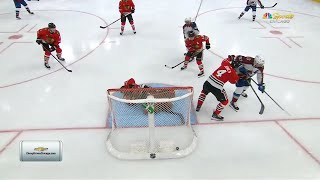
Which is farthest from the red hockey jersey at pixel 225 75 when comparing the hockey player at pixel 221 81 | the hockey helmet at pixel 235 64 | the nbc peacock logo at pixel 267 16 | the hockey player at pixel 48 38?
the nbc peacock logo at pixel 267 16

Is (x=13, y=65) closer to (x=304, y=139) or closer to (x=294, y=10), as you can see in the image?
(x=304, y=139)

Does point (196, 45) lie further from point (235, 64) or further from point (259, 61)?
point (259, 61)

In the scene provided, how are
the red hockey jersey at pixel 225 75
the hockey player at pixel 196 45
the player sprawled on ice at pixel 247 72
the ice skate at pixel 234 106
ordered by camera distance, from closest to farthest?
the red hockey jersey at pixel 225 75, the player sprawled on ice at pixel 247 72, the ice skate at pixel 234 106, the hockey player at pixel 196 45

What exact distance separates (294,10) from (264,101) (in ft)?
18.6

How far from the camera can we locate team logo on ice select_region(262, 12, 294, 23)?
7241 millimetres

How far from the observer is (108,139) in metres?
3.12

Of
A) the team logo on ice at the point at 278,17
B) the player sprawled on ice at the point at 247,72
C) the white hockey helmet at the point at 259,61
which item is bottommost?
the player sprawled on ice at the point at 247,72

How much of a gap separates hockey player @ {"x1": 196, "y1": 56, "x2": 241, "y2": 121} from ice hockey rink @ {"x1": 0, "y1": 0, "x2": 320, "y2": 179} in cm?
19

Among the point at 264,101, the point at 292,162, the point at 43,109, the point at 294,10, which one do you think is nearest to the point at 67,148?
the point at 43,109

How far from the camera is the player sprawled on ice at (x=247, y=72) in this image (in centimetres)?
336

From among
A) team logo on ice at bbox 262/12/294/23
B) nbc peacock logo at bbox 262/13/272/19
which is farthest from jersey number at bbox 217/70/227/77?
nbc peacock logo at bbox 262/13/272/19

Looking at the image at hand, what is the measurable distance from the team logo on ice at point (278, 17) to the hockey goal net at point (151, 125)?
200 inches

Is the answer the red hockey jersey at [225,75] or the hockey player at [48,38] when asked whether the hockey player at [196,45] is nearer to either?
the red hockey jersey at [225,75]

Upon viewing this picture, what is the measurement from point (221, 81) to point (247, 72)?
429 millimetres
